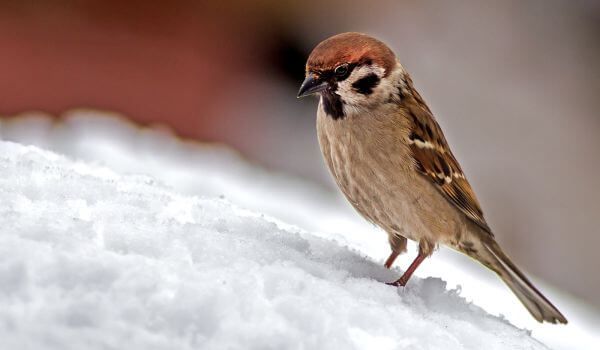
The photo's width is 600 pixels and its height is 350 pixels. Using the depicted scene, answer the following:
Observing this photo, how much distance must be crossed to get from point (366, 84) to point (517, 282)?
2.72 feet

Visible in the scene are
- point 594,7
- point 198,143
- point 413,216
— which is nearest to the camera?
point 413,216

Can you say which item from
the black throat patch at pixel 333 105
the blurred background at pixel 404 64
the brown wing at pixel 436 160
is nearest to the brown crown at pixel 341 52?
the black throat patch at pixel 333 105

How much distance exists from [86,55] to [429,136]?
3.24 meters

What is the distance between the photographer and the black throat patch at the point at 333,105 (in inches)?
106

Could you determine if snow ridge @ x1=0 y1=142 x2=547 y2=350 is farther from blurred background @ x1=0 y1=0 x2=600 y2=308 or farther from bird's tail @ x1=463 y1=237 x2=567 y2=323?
blurred background @ x1=0 y1=0 x2=600 y2=308

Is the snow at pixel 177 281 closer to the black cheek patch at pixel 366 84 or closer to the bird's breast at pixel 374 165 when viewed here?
the bird's breast at pixel 374 165

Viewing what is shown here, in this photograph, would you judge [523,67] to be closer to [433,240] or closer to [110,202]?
[433,240]

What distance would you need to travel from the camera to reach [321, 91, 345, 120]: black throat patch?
271 cm

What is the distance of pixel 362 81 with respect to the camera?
2.73 metres

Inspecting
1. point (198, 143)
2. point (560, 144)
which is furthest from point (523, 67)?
point (198, 143)

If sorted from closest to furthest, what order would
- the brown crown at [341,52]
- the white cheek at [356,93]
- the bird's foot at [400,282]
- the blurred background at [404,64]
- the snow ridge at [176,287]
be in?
the snow ridge at [176,287]
the bird's foot at [400,282]
the brown crown at [341,52]
the white cheek at [356,93]
the blurred background at [404,64]

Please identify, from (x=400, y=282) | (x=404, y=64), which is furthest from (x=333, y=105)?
(x=404, y=64)

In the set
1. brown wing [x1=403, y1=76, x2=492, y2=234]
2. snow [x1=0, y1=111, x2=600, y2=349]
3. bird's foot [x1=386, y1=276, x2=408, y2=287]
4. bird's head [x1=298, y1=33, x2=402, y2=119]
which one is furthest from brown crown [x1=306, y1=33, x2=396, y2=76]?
bird's foot [x1=386, y1=276, x2=408, y2=287]

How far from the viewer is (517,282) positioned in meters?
2.84
